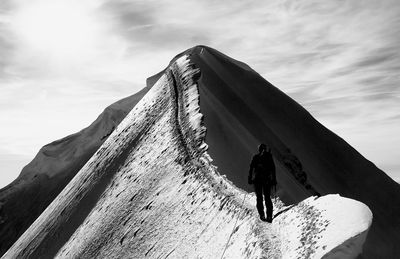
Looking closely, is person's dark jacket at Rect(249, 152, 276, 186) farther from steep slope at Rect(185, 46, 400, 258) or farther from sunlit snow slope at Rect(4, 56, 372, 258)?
steep slope at Rect(185, 46, 400, 258)

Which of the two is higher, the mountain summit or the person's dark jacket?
the person's dark jacket

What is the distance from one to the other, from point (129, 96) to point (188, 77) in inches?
1483

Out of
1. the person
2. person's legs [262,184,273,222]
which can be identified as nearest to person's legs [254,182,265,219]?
the person

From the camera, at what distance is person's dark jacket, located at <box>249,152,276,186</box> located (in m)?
14.6

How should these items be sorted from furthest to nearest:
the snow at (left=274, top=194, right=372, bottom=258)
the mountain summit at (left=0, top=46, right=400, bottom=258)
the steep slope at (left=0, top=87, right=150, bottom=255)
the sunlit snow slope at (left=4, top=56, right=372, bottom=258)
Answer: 1. the steep slope at (left=0, top=87, right=150, bottom=255)
2. the mountain summit at (left=0, top=46, right=400, bottom=258)
3. the sunlit snow slope at (left=4, top=56, right=372, bottom=258)
4. the snow at (left=274, top=194, right=372, bottom=258)

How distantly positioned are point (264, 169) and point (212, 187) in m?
7.47

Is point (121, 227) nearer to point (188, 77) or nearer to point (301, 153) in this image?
point (188, 77)

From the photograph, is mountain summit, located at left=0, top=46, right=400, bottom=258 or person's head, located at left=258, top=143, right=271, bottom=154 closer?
mountain summit, located at left=0, top=46, right=400, bottom=258

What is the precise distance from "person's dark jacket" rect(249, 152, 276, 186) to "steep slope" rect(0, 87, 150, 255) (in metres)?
61.0

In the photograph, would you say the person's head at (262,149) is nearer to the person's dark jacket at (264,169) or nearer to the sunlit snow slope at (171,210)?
the person's dark jacket at (264,169)

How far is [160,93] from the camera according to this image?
44.2 metres

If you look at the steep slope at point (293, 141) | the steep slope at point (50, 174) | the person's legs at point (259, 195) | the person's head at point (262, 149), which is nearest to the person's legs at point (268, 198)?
the person's legs at point (259, 195)

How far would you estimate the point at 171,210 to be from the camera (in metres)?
23.7

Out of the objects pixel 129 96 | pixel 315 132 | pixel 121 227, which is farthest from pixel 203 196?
pixel 129 96
